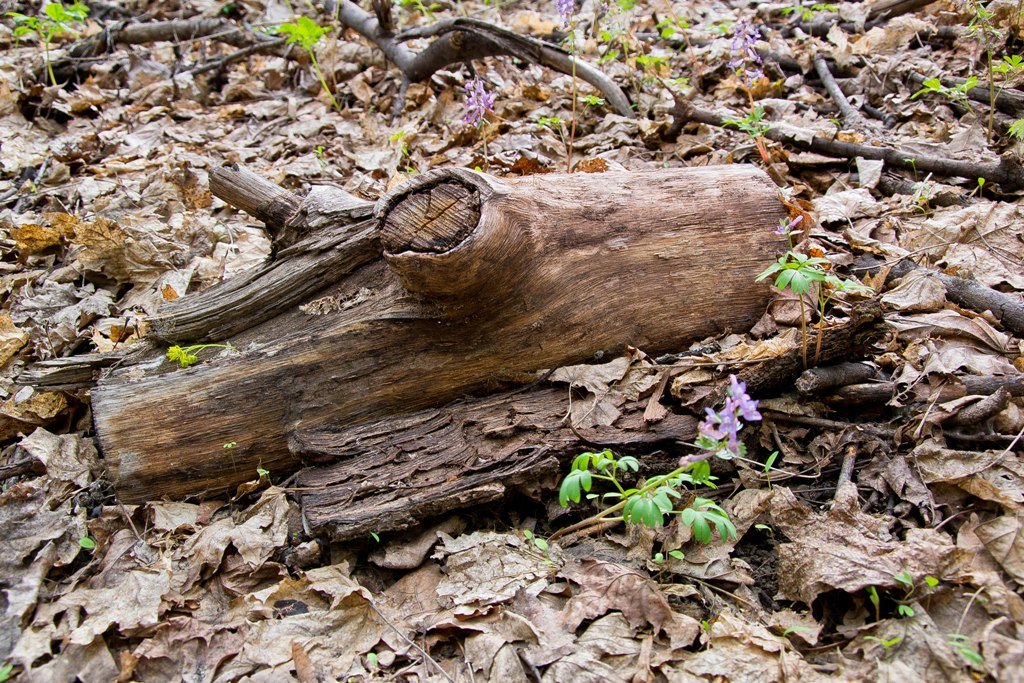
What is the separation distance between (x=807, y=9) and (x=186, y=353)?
594 centimetres

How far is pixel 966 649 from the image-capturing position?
1654mm

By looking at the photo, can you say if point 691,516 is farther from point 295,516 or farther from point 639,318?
point 295,516

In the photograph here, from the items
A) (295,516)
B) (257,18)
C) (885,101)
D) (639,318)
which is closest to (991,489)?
(639,318)

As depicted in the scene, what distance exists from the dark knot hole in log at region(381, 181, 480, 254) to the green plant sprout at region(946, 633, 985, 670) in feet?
6.29

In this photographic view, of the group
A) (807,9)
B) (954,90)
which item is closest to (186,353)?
(954,90)

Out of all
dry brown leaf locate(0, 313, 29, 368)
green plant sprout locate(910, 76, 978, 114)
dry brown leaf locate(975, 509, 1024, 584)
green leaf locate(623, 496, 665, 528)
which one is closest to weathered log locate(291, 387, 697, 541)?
green leaf locate(623, 496, 665, 528)

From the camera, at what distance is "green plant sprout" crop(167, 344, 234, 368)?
2674 millimetres

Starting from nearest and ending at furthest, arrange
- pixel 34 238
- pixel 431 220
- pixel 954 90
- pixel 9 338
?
pixel 431 220
pixel 9 338
pixel 34 238
pixel 954 90

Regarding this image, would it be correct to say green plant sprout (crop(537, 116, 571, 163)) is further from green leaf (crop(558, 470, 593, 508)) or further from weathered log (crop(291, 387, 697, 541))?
green leaf (crop(558, 470, 593, 508))

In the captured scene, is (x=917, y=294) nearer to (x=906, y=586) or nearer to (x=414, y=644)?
(x=906, y=586)

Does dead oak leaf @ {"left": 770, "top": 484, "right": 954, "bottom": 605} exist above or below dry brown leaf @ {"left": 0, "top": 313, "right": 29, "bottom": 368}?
above

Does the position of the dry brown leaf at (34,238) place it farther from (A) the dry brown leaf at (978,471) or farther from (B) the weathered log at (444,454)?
(A) the dry brown leaf at (978,471)

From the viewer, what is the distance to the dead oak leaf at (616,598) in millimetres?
2020

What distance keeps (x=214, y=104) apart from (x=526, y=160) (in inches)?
141
